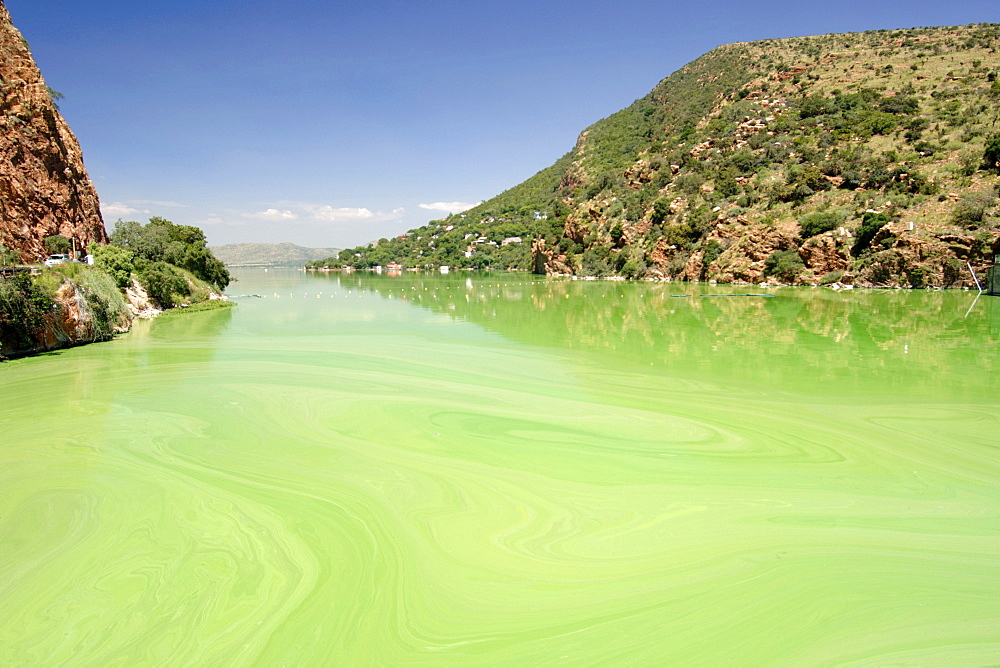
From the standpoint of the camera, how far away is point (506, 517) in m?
3.72

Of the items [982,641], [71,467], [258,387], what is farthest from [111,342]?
[982,641]

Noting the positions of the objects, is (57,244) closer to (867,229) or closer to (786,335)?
(786,335)

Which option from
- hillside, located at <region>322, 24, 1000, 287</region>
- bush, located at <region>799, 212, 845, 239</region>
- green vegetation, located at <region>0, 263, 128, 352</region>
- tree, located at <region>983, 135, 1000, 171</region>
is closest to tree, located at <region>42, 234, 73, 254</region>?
green vegetation, located at <region>0, 263, 128, 352</region>

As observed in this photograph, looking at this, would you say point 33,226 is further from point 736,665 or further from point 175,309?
point 736,665

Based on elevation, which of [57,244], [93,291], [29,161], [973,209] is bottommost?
[93,291]

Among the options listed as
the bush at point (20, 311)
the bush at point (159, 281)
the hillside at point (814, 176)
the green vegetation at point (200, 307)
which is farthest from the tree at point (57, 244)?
the hillside at point (814, 176)

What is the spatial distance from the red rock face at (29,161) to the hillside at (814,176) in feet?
106

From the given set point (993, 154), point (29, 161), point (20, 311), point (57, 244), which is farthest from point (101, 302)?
point (993, 154)

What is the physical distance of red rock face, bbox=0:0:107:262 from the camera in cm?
1909

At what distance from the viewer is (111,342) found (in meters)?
12.4

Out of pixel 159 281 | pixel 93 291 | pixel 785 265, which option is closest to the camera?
pixel 93 291

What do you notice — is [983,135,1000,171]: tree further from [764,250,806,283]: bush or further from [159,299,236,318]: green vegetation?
[159,299,236,318]: green vegetation

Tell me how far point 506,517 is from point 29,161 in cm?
2571

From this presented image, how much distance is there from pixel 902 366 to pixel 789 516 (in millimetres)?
6365
